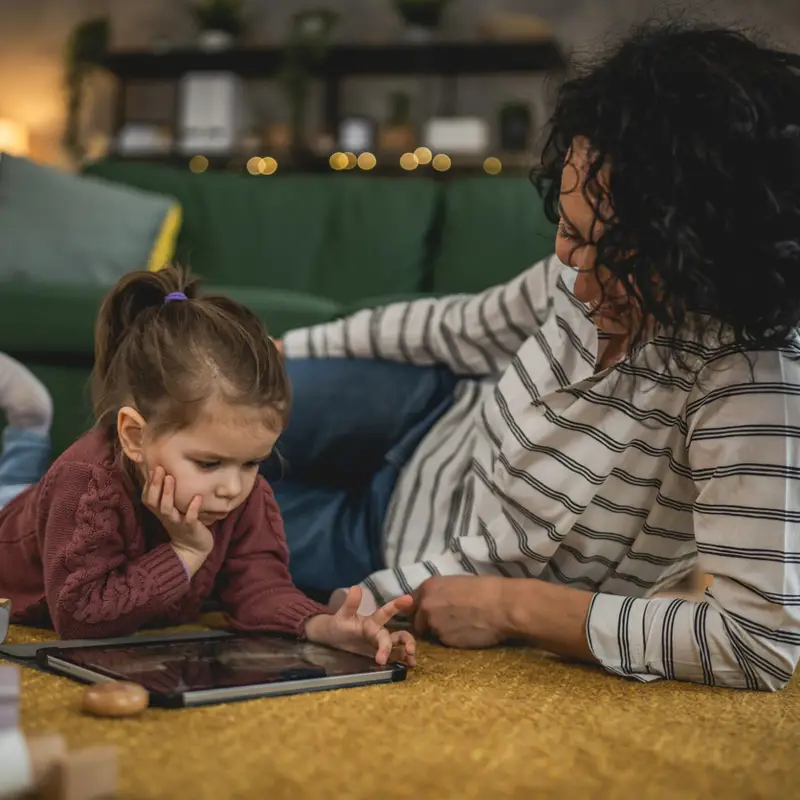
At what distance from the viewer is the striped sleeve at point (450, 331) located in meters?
1.48

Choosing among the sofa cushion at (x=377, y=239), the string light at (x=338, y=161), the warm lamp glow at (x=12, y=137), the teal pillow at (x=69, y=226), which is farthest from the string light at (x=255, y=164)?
the teal pillow at (x=69, y=226)

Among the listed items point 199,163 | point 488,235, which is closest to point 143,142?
point 199,163

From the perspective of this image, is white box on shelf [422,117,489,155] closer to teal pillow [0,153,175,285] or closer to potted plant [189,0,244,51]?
potted plant [189,0,244,51]

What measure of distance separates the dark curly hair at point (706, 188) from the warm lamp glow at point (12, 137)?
399 cm

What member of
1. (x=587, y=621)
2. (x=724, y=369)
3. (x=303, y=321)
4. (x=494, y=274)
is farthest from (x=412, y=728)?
(x=494, y=274)

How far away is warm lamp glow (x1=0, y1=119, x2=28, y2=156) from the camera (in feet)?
14.8

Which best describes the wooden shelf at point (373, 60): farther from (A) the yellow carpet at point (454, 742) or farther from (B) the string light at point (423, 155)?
(A) the yellow carpet at point (454, 742)

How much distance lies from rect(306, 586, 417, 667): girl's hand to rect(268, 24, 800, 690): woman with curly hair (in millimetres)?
125

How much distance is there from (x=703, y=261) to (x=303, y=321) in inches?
48.4

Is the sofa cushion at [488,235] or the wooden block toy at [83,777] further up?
the sofa cushion at [488,235]

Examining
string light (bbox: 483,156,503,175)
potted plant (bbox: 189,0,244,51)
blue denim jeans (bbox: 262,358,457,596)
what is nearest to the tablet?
blue denim jeans (bbox: 262,358,457,596)

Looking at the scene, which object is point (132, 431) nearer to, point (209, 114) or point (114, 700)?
point (114, 700)

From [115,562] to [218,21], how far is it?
378 cm

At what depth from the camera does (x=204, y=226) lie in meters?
2.84
